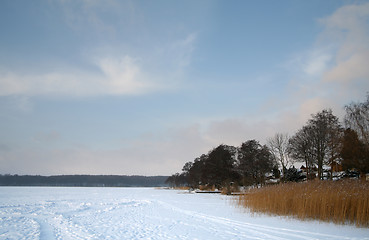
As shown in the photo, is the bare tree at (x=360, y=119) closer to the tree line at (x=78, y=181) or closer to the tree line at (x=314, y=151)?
the tree line at (x=314, y=151)

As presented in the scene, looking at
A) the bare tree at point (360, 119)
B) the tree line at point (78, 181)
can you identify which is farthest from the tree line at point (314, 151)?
the tree line at point (78, 181)

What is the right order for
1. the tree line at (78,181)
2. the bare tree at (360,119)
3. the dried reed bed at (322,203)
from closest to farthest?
the dried reed bed at (322,203), the bare tree at (360,119), the tree line at (78,181)

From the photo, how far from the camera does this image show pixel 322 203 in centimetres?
1135

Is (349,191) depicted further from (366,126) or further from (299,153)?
(299,153)

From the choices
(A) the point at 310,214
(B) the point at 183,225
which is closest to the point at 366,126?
(A) the point at 310,214


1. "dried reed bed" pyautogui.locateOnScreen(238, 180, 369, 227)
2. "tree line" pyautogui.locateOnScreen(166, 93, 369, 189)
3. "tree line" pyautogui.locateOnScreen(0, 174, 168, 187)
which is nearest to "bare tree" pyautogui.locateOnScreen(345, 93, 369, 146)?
"tree line" pyautogui.locateOnScreen(166, 93, 369, 189)

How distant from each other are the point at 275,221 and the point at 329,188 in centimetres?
293

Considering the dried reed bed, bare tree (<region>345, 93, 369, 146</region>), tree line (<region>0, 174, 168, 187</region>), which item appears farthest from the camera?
tree line (<region>0, 174, 168, 187</region>)

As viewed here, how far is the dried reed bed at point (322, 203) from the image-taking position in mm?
10469

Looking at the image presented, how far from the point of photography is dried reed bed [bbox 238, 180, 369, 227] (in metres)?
10.5

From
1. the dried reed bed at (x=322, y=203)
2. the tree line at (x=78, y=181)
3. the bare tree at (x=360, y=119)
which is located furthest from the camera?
the tree line at (x=78, y=181)

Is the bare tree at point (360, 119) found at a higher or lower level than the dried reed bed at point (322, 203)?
higher

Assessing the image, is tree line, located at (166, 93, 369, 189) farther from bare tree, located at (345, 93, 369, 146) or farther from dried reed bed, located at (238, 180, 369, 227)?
dried reed bed, located at (238, 180, 369, 227)

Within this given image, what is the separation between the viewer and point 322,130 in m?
34.7
